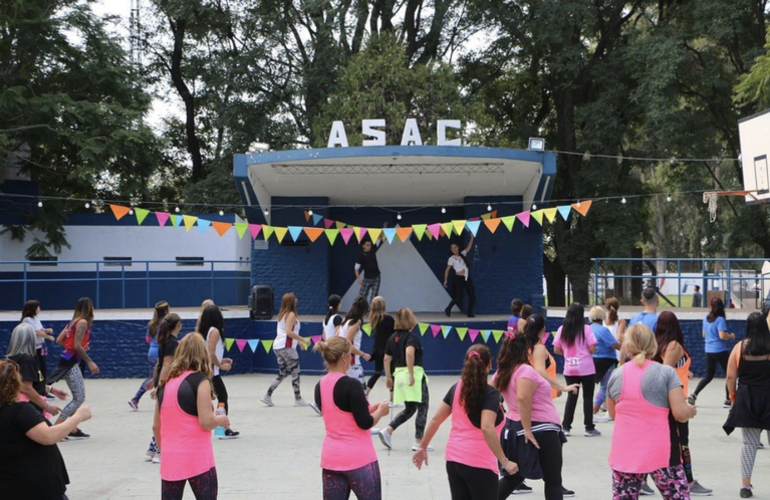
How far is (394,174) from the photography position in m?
18.8

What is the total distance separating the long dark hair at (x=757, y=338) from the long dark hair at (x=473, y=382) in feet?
11.5

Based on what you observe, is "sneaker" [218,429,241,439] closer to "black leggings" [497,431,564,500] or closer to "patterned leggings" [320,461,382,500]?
"black leggings" [497,431,564,500]

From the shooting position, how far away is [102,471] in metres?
9.38

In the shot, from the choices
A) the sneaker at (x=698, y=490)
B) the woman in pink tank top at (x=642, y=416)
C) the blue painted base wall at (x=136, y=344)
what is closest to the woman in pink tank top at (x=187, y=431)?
the woman in pink tank top at (x=642, y=416)

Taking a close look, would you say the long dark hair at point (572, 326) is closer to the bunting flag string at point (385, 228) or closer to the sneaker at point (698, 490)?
the sneaker at point (698, 490)

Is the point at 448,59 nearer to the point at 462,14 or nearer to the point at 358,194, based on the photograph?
the point at 462,14

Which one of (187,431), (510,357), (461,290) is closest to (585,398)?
(510,357)

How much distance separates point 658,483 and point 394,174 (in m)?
12.8

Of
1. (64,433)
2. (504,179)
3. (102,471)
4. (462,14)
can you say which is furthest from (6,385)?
(462,14)

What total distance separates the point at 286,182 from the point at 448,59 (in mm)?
15220

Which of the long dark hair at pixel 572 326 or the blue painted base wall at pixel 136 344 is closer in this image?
the long dark hair at pixel 572 326

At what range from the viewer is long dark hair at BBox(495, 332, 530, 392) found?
6.71 m

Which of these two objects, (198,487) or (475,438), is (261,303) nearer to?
(198,487)

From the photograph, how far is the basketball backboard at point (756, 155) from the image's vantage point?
61.9 feet
